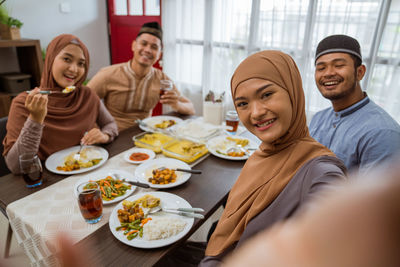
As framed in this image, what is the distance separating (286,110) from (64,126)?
1555 mm

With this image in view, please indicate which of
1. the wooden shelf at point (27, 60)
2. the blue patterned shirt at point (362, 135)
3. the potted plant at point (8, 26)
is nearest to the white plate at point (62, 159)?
the blue patterned shirt at point (362, 135)

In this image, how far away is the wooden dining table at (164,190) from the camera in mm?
887

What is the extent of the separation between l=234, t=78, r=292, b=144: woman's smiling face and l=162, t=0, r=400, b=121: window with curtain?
2366 mm

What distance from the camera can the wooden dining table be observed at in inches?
34.9

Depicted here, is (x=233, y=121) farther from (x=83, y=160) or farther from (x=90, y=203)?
(x=90, y=203)

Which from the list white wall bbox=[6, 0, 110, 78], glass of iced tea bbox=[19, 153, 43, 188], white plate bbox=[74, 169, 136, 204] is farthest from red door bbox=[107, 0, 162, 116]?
glass of iced tea bbox=[19, 153, 43, 188]

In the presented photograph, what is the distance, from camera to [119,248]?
0.92m

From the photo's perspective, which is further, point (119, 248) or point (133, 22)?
point (133, 22)

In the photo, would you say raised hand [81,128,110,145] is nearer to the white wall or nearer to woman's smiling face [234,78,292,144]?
woman's smiling face [234,78,292,144]

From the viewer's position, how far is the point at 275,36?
320 centimetres

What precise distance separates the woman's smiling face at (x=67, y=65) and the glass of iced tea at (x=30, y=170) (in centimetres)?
72

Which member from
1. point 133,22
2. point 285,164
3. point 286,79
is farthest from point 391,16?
point 133,22

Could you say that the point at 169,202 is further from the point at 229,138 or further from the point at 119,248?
the point at 229,138

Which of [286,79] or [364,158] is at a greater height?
[286,79]
